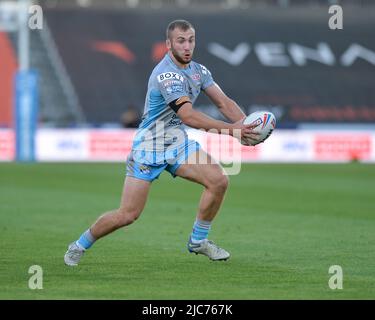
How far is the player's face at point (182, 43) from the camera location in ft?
34.1

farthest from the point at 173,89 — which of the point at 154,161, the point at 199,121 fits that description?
the point at 154,161

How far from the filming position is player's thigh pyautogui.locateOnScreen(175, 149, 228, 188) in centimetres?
1056

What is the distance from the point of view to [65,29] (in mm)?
42375

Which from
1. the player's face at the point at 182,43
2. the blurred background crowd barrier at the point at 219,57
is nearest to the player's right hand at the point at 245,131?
the player's face at the point at 182,43

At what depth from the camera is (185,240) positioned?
43.7 ft

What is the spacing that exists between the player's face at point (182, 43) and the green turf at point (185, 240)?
2.20m

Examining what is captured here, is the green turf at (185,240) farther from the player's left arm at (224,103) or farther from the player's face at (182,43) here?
the player's face at (182,43)

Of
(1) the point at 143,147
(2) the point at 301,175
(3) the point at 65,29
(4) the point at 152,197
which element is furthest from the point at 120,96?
(1) the point at 143,147

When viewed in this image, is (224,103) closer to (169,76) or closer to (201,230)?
(169,76)

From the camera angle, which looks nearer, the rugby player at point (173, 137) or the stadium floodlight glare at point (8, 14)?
the rugby player at point (173, 137)

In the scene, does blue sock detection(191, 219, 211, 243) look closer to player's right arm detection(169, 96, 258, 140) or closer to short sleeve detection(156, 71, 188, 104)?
player's right arm detection(169, 96, 258, 140)

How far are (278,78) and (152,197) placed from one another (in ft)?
74.7
